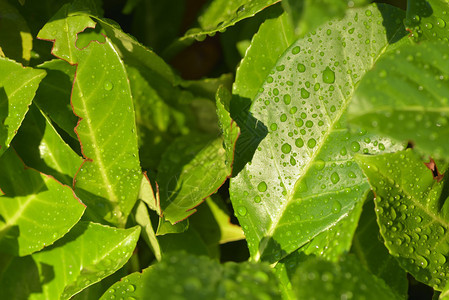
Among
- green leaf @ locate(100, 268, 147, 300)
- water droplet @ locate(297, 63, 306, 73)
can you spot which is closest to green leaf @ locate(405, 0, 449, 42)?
water droplet @ locate(297, 63, 306, 73)

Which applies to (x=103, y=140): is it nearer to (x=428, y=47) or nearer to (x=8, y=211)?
(x=8, y=211)

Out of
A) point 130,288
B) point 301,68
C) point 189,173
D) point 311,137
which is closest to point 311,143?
point 311,137

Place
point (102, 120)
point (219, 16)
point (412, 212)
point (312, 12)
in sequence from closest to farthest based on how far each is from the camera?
1. point (312, 12)
2. point (412, 212)
3. point (102, 120)
4. point (219, 16)

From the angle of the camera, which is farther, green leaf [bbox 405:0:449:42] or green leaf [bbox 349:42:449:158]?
green leaf [bbox 405:0:449:42]

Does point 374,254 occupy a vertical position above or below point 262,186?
below

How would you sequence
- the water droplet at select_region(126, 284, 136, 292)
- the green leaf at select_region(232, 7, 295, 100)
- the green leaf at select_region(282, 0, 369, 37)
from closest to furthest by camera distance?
the green leaf at select_region(282, 0, 369, 37) → the water droplet at select_region(126, 284, 136, 292) → the green leaf at select_region(232, 7, 295, 100)

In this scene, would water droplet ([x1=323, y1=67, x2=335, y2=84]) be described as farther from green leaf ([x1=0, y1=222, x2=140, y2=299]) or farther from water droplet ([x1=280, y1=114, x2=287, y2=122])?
green leaf ([x1=0, y1=222, x2=140, y2=299])

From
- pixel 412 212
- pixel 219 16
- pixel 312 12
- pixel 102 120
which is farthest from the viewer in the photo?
pixel 219 16

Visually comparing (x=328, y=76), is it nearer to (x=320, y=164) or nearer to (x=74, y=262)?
(x=320, y=164)
